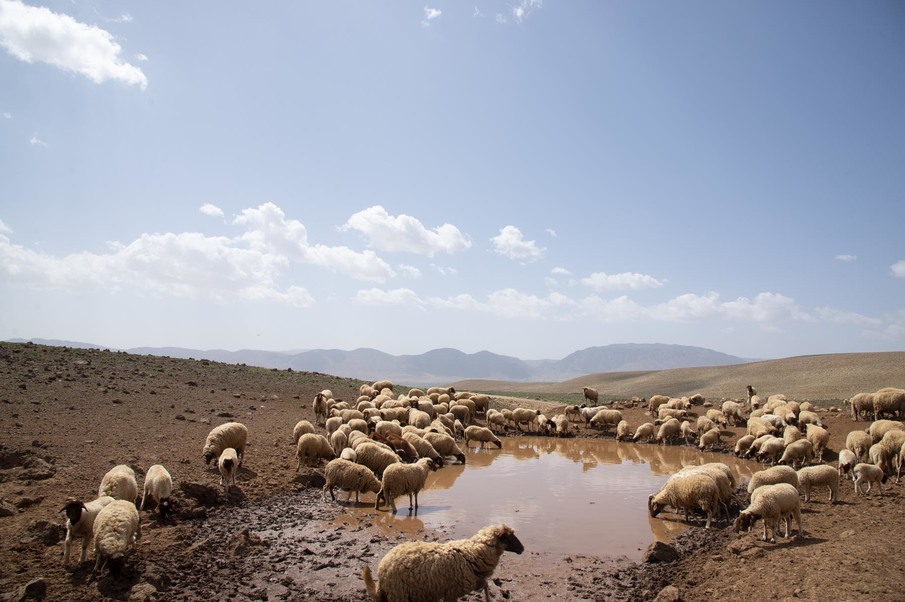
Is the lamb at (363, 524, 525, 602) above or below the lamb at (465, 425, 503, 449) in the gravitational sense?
above

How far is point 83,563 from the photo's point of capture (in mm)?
7867

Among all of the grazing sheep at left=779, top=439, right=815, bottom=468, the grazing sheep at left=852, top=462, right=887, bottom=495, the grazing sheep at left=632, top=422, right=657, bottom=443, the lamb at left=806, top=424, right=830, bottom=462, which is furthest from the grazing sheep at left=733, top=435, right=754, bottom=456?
the grazing sheep at left=852, top=462, right=887, bottom=495

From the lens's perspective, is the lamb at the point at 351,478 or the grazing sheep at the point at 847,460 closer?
the lamb at the point at 351,478

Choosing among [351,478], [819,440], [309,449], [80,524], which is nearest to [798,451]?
[819,440]

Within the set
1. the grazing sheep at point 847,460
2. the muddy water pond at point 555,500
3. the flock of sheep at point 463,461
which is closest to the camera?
the flock of sheep at point 463,461

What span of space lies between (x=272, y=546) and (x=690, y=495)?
9.00 meters

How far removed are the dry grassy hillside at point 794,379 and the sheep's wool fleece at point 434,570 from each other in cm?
4174

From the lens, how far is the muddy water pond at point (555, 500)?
10712mm

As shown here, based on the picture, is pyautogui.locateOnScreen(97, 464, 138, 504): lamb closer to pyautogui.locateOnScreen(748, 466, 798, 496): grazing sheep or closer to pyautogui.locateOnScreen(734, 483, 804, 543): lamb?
pyautogui.locateOnScreen(734, 483, 804, 543): lamb

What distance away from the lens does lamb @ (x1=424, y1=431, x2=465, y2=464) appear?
18031mm

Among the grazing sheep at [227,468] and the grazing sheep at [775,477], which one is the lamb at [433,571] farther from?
the grazing sheep at [775,477]

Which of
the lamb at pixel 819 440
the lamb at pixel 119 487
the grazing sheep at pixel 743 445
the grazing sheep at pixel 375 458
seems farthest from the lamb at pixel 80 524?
the lamb at pixel 819 440

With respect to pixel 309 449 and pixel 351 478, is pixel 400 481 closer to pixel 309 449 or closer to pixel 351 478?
pixel 351 478

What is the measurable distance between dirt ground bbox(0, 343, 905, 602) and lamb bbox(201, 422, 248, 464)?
1.30ft
